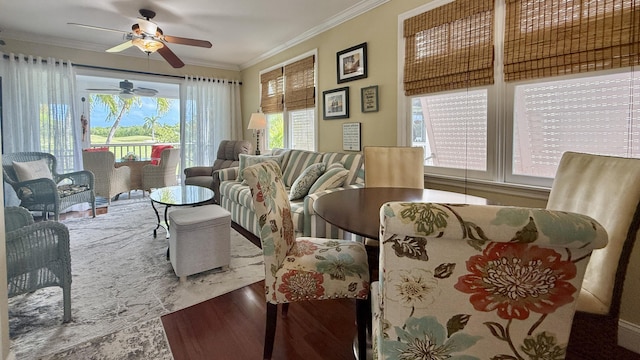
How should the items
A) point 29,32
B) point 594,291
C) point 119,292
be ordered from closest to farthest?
point 594,291 → point 119,292 → point 29,32

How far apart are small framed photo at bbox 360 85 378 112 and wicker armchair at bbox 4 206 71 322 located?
2743mm

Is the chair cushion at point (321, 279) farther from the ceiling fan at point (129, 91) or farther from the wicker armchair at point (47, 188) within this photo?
the ceiling fan at point (129, 91)

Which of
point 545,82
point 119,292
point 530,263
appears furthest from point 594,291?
point 119,292

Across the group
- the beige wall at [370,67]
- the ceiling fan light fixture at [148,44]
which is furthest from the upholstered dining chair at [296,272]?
the ceiling fan light fixture at [148,44]

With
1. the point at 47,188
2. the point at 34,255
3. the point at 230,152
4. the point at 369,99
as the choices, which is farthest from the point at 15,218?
the point at 230,152

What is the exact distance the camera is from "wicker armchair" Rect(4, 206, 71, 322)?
1596 mm

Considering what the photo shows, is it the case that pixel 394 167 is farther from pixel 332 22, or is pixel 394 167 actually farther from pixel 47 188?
pixel 47 188

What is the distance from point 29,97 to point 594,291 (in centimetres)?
619

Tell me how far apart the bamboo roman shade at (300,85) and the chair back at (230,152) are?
1033 millimetres

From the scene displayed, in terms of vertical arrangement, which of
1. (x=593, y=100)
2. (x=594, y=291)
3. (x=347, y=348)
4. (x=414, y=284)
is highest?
(x=593, y=100)

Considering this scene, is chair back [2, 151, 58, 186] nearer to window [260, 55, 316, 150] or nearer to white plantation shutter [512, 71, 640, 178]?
window [260, 55, 316, 150]

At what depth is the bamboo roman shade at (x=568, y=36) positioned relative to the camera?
5.47 feet

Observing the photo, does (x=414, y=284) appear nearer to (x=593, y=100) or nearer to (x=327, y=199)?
(x=327, y=199)

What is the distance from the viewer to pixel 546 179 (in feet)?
Result: 6.78
